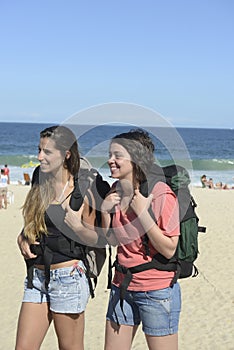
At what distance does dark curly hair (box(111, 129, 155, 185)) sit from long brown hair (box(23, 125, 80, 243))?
36 centimetres

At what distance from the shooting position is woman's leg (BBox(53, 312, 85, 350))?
118 inches

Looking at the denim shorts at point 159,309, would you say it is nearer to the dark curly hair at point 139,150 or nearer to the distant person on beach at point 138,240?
the distant person on beach at point 138,240

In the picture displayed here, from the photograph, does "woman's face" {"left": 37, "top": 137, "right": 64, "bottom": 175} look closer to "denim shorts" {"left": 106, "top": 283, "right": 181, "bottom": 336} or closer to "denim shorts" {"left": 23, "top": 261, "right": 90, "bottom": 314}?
"denim shorts" {"left": 23, "top": 261, "right": 90, "bottom": 314}

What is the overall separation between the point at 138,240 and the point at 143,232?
0.08 metres

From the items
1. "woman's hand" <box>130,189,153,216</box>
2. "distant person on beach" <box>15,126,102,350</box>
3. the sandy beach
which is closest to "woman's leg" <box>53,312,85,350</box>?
"distant person on beach" <box>15,126,102,350</box>

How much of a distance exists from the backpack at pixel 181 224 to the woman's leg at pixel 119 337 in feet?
0.75

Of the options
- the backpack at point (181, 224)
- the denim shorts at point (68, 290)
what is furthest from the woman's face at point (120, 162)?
the denim shorts at point (68, 290)

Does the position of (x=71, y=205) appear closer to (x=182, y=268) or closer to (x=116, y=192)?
(x=116, y=192)

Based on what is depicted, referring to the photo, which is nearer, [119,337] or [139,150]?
[139,150]

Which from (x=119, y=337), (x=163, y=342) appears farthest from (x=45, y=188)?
(x=163, y=342)

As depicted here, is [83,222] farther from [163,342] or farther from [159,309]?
[163,342]

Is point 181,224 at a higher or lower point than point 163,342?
higher

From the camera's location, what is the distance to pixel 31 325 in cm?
300

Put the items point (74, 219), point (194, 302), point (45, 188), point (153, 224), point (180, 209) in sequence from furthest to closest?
point (194, 302) < point (45, 188) < point (74, 219) < point (180, 209) < point (153, 224)
